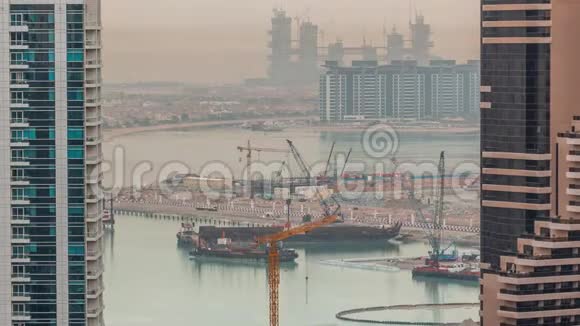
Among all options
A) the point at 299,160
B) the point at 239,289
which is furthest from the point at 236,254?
the point at 299,160

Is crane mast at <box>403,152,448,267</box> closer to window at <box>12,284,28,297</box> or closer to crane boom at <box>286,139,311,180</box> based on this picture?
crane boom at <box>286,139,311,180</box>

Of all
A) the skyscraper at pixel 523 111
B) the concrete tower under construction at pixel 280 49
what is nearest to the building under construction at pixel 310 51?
the concrete tower under construction at pixel 280 49

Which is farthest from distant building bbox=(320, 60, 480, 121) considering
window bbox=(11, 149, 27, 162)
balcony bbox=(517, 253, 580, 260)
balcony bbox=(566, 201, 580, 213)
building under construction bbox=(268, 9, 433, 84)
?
window bbox=(11, 149, 27, 162)

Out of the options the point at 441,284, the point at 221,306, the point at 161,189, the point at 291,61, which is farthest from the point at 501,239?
the point at 291,61

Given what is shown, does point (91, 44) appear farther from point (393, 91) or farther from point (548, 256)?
point (393, 91)

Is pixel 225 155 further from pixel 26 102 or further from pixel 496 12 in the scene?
pixel 26 102
